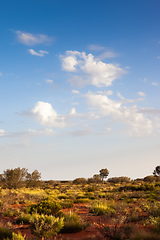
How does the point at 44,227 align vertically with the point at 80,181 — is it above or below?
below

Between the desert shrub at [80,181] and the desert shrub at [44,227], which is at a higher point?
the desert shrub at [80,181]

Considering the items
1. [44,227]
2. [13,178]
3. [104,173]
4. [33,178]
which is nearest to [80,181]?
[104,173]

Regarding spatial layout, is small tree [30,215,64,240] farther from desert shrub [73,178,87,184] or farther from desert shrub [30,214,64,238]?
desert shrub [73,178,87,184]

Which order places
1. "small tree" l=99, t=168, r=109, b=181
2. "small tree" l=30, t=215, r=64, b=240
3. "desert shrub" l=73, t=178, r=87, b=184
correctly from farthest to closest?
"small tree" l=99, t=168, r=109, b=181 < "desert shrub" l=73, t=178, r=87, b=184 < "small tree" l=30, t=215, r=64, b=240

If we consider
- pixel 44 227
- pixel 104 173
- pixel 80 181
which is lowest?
pixel 44 227

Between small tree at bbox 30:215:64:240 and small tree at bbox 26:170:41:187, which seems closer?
small tree at bbox 30:215:64:240

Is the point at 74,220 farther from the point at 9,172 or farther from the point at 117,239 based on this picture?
the point at 9,172

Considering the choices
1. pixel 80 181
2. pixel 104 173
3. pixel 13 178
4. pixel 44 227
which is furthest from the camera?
pixel 104 173

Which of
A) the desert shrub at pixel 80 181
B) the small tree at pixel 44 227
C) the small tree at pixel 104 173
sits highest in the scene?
the small tree at pixel 104 173

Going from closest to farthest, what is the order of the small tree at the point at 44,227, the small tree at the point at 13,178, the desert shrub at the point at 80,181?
the small tree at the point at 44,227 < the small tree at the point at 13,178 < the desert shrub at the point at 80,181

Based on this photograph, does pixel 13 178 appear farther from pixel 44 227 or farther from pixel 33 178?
pixel 44 227

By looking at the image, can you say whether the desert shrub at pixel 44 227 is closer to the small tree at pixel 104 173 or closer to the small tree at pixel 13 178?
the small tree at pixel 13 178

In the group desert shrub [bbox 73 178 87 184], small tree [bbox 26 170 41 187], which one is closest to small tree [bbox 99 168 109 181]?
desert shrub [bbox 73 178 87 184]

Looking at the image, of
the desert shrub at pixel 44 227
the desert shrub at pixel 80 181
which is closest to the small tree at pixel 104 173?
the desert shrub at pixel 80 181
